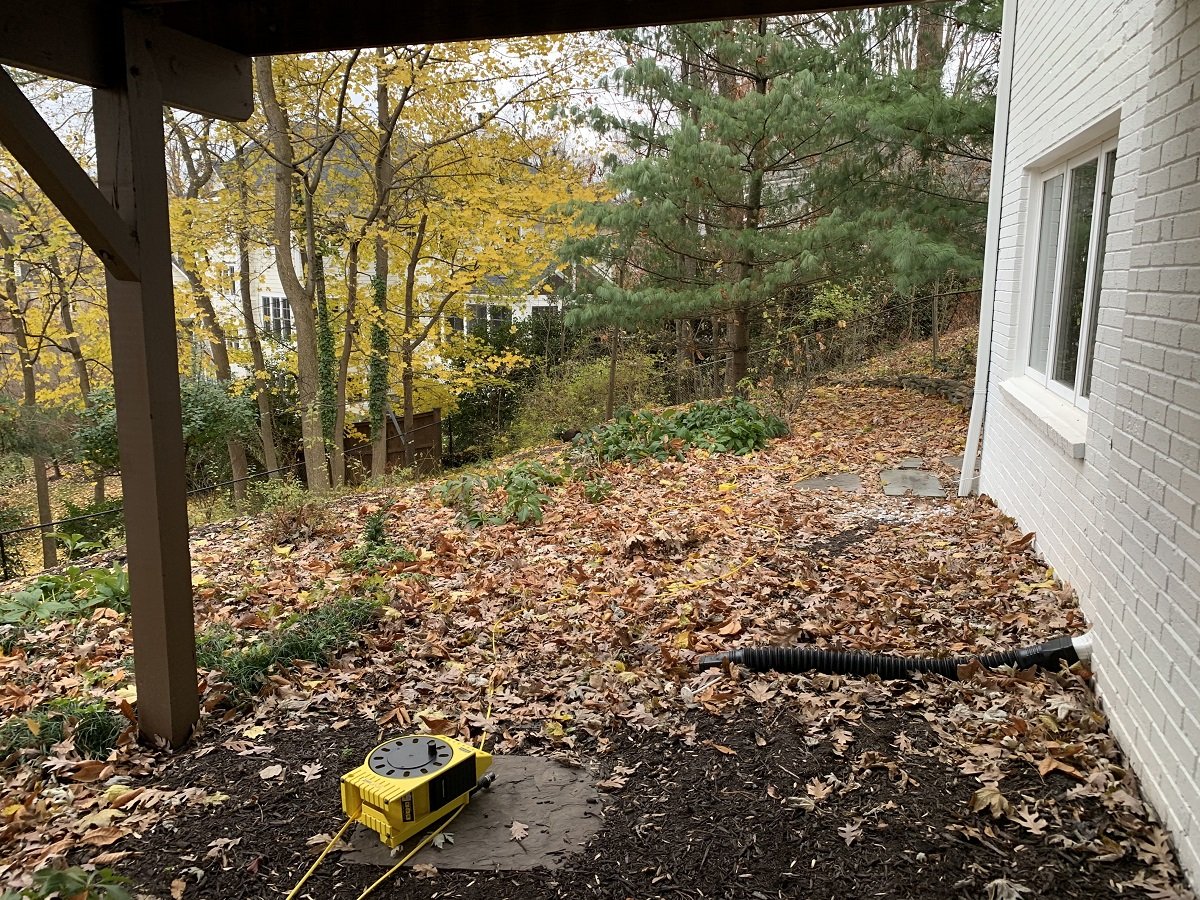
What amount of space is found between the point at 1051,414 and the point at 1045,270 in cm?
139

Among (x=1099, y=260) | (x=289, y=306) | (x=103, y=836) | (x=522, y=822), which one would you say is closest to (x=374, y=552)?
(x=103, y=836)

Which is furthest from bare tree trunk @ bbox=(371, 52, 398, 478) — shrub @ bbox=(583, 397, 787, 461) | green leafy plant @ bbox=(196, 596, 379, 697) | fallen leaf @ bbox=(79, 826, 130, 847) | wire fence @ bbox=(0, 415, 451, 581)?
fallen leaf @ bbox=(79, 826, 130, 847)

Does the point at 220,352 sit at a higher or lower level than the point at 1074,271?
lower

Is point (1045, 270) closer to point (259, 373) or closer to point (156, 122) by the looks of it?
point (156, 122)

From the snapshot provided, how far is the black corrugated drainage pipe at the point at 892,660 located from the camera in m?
3.53

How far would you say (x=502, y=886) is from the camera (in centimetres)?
251

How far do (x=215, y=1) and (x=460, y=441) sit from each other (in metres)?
14.9

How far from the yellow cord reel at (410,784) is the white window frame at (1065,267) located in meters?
3.84

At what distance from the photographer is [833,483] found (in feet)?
25.3

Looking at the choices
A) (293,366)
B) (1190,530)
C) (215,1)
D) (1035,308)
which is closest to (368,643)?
(215,1)

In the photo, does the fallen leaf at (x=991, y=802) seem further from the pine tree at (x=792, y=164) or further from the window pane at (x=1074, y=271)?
the pine tree at (x=792, y=164)

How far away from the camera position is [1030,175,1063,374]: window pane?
548 cm

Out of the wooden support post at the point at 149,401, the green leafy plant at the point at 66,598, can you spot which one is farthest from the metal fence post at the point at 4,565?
the wooden support post at the point at 149,401

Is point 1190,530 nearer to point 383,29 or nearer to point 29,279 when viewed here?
point 383,29
